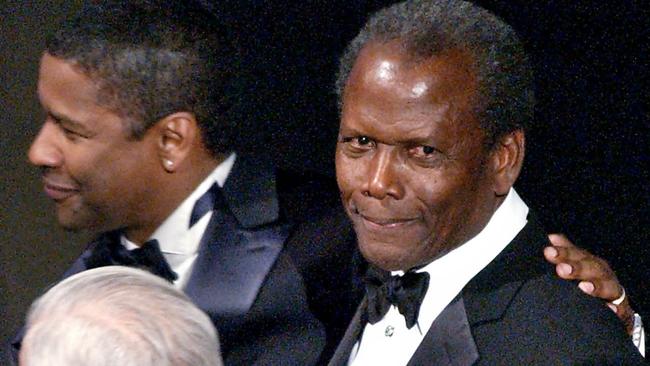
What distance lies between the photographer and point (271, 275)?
263 centimetres

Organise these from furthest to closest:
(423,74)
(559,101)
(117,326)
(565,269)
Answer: (559,101) < (565,269) < (423,74) < (117,326)

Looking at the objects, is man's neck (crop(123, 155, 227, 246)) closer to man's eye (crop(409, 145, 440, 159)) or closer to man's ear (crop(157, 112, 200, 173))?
man's ear (crop(157, 112, 200, 173))

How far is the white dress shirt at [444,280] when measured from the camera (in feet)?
7.20

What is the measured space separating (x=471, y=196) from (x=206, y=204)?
0.70 metres

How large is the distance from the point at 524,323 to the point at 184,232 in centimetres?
83

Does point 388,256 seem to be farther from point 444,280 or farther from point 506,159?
point 506,159

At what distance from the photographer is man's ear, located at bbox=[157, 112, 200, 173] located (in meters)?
2.64

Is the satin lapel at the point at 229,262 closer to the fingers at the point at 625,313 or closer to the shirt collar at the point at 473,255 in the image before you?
the shirt collar at the point at 473,255

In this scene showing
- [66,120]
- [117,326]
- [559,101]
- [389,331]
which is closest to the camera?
[117,326]

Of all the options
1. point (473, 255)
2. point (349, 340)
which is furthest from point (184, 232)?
point (473, 255)

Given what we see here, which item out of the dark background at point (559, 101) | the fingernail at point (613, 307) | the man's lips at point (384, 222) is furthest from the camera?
the dark background at point (559, 101)

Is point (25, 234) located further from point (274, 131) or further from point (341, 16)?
point (341, 16)

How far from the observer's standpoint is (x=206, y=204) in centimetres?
266

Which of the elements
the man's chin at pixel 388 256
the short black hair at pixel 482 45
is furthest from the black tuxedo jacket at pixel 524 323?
the short black hair at pixel 482 45
